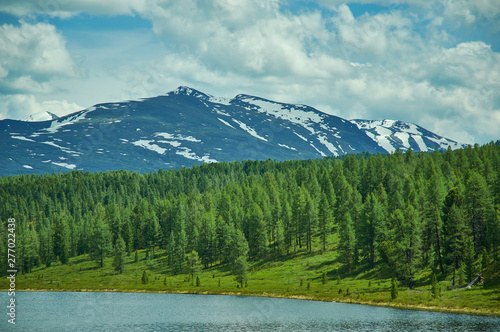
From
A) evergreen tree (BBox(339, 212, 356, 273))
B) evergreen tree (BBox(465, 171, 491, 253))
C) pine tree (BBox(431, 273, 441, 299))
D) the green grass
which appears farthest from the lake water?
Result: evergreen tree (BBox(465, 171, 491, 253))

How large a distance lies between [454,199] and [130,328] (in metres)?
68.2

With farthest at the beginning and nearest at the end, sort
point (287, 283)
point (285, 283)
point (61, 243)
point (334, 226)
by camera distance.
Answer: point (61, 243) < point (334, 226) < point (285, 283) < point (287, 283)

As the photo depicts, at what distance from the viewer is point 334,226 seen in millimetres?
151125

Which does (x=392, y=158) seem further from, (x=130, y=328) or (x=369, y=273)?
(x=130, y=328)

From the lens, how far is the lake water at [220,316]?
69625 mm

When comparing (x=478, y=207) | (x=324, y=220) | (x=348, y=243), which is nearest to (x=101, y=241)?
(x=324, y=220)

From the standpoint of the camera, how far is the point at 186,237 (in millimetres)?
146125

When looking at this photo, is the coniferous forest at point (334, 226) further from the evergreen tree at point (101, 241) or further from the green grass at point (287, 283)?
the green grass at point (287, 283)

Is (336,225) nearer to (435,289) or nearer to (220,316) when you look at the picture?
(435,289)

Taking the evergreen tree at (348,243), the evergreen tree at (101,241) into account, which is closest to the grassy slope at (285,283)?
the evergreen tree at (101,241)

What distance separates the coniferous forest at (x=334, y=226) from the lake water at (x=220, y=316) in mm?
17369

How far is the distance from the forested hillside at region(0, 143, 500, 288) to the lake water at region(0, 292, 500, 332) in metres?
17.7

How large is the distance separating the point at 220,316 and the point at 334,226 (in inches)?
3079

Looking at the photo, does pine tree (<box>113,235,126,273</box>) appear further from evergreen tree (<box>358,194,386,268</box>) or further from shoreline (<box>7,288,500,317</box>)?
evergreen tree (<box>358,194,386,268</box>)
